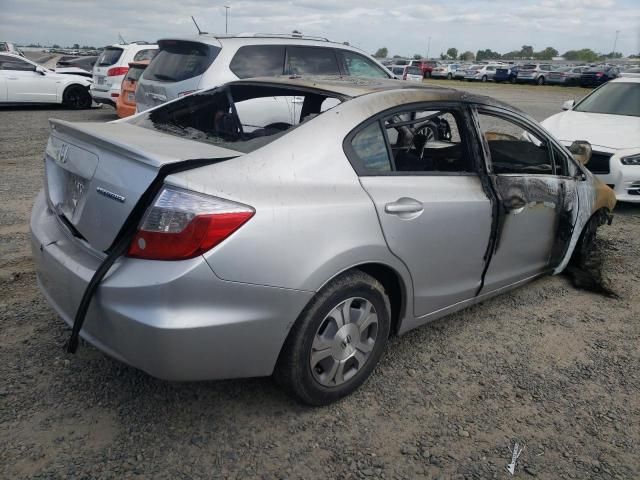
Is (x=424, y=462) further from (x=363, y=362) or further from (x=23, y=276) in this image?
(x=23, y=276)

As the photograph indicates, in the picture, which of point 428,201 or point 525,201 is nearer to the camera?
Answer: point 428,201

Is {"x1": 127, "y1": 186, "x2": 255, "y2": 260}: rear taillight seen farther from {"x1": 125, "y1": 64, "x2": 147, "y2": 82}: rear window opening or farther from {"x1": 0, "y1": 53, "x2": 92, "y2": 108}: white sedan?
{"x1": 0, "y1": 53, "x2": 92, "y2": 108}: white sedan

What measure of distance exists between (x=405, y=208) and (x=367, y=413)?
101cm

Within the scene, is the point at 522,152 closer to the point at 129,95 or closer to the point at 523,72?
the point at 129,95

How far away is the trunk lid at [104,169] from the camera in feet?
7.48

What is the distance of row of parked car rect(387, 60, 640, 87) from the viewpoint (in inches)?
1371

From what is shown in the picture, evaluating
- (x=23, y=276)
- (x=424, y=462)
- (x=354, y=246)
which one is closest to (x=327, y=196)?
(x=354, y=246)

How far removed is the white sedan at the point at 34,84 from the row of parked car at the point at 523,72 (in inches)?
789

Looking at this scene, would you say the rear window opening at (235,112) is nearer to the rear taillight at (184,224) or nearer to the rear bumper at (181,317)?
the rear taillight at (184,224)

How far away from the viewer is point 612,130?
277 inches

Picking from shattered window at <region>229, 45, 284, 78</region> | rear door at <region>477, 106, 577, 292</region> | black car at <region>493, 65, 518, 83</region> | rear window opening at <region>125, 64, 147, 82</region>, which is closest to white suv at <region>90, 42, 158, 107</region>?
rear window opening at <region>125, 64, 147, 82</region>

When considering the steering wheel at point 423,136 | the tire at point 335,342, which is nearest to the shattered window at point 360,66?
the steering wheel at point 423,136

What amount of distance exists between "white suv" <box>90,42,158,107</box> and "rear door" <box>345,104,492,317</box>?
10595mm

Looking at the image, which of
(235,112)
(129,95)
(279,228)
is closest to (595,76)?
(129,95)
